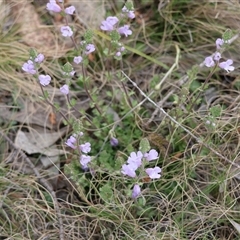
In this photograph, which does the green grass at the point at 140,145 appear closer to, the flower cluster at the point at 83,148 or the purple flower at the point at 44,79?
the flower cluster at the point at 83,148

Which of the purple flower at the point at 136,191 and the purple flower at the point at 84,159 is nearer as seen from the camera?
the purple flower at the point at 136,191

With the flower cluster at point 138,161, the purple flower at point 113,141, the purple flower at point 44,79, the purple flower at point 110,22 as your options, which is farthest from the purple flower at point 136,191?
the purple flower at point 110,22

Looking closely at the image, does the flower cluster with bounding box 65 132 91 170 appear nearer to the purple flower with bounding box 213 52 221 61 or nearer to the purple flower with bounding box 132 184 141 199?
the purple flower with bounding box 132 184 141 199

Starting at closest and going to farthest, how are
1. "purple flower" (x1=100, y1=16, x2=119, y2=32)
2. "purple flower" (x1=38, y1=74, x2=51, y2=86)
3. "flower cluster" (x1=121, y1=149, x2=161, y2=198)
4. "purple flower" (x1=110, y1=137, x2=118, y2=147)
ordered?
"flower cluster" (x1=121, y1=149, x2=161, y2=198)
"purple flower" (x1=38, y1=74, x2=51, y2=86)
"purple flower" (x1=100, y1=16, x2=119, y2=32)
"purple flower" (x1=110, y1=137, x2=118, y2=147)

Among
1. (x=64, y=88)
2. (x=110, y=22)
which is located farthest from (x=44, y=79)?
(x=110, y=22)

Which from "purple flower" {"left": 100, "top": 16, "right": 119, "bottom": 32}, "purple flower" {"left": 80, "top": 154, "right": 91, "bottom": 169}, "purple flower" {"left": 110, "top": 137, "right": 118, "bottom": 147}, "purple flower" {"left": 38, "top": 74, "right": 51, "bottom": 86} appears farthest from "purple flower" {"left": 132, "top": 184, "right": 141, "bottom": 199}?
"purple flower" {"left": 100, "top": 16, "right": 119, "bottom": 32}

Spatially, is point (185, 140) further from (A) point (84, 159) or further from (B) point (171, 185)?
(A) point (84, 159)

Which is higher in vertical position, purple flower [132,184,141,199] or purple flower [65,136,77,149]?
purple flower [65,136,77,149]

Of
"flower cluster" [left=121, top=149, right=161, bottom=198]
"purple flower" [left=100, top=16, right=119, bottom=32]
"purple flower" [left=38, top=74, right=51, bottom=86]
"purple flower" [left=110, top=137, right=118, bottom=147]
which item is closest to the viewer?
"flower cluster" [left=121, top=149, right=161, bottom=198]

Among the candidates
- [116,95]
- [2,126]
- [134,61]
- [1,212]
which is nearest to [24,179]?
[1,212]
